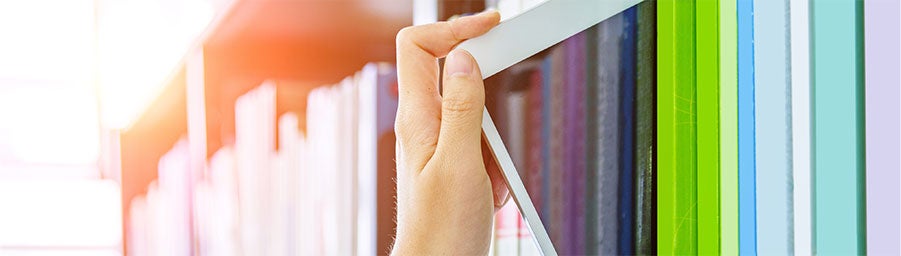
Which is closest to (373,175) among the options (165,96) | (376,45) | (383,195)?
(383,195)

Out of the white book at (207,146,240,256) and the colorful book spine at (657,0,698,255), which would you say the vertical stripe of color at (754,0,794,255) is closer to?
the colorful book spine at (657,0,698,255)

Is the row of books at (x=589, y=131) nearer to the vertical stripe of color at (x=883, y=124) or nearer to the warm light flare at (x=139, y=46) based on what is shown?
the vertical stripe of color at (x=883, y=124)

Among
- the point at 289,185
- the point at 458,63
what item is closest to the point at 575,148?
the point at 458,63

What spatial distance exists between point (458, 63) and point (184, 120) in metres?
0.93

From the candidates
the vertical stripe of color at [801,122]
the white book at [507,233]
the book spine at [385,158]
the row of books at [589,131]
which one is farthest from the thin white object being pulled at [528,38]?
the book spine at [385,158]

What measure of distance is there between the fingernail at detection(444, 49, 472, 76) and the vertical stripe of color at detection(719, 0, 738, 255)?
6.5 inches

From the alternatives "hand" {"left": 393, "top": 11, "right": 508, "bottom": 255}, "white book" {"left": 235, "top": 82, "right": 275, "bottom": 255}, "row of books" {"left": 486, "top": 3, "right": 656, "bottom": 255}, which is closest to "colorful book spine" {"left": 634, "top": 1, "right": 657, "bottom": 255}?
"row of books" {"left": 486, "top": 3, "right": 656, "bottom": 255}

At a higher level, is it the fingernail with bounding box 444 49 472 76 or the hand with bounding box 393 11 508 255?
the fingernail with bounding box 444 49 472 76

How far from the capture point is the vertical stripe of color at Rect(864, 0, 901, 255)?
1.33 feet

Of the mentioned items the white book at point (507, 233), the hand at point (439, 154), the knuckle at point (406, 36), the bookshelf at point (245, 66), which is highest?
the bookshelf at point (245, 66)

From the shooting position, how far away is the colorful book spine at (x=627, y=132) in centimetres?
55

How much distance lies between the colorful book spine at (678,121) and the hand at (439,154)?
12 cm

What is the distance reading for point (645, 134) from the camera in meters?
0.55

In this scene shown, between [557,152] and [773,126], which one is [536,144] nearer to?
[557,152]
